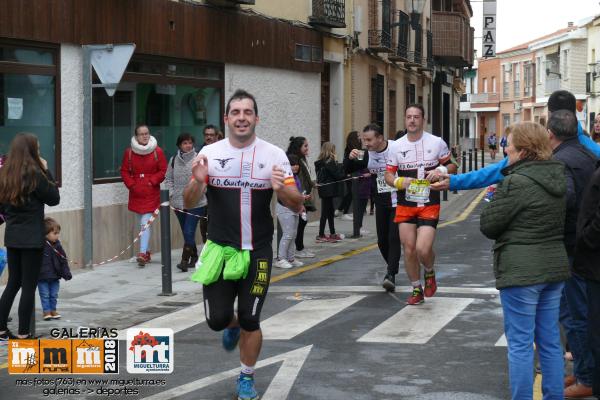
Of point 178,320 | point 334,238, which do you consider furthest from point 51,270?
point 334,238

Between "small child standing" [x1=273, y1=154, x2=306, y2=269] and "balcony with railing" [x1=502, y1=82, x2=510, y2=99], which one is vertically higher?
"balcony with railing" [x1=502, y1=82, x2=510, y2=99]

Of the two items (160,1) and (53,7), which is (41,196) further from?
(160,1)

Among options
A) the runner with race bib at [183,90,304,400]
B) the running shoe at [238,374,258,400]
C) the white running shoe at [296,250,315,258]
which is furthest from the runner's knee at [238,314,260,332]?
the white running shoe at [296,250,315,258]

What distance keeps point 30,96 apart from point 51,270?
393cm

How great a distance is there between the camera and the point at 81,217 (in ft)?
43.4

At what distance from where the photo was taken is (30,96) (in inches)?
500

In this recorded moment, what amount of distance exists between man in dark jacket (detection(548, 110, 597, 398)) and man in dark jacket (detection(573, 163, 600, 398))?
1.17ft

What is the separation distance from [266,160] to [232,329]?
118 centimetres

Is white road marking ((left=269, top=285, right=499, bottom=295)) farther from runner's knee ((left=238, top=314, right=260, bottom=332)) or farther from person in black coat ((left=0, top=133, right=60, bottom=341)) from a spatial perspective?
runner's knee ((left=238, top=314, right=260, bottom=332))

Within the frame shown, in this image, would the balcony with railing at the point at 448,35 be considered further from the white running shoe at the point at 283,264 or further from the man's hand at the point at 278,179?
the man's hand at the point at 278,179

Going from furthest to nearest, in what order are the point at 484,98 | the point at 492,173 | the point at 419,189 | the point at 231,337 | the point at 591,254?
the point at 484,98, the point at 419,189, the point at 231,337, the point at 492,173, the point at 591,254

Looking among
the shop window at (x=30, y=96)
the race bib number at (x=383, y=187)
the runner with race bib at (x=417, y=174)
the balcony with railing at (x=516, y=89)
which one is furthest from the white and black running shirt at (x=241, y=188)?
the balcony with railing at (x=516, y=89)

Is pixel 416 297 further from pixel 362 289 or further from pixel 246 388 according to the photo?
pixel 246 388

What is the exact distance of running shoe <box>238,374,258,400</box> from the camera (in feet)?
21.7
